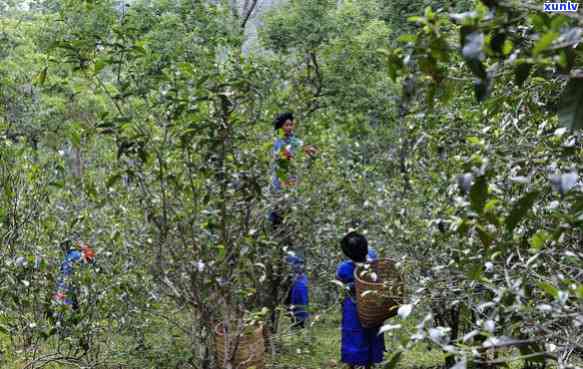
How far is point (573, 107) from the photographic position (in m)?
1.41

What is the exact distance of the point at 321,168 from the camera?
621 cm

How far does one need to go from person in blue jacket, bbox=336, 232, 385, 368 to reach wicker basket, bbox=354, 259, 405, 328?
0.56ft

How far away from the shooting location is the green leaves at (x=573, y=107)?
140 centimetres

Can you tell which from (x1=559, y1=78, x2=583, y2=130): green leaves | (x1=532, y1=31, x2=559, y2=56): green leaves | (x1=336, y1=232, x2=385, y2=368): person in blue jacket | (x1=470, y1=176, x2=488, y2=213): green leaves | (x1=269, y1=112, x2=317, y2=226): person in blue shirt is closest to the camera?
(x1=532, y1=31, x2=559, y2=56): green leaves

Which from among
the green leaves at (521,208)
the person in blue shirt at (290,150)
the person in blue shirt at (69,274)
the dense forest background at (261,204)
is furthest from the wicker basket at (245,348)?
the green leaves at (521,208)

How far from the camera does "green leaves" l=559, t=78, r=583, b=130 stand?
1.40 m

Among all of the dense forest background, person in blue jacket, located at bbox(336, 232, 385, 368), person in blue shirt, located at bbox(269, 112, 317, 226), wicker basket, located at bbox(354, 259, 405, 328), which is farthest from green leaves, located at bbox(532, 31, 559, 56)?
person in blue jacket, located at bbox(336, 232, 385, 368)

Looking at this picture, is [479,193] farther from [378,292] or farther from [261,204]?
[378,292]

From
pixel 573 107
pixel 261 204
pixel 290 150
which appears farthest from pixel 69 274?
pixel 573 107

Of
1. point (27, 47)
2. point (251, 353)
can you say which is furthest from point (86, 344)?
point (27, 47)

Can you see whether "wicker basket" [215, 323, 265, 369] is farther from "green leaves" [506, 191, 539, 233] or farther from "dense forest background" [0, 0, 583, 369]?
"green leaves" [506, 191, 539, 233]

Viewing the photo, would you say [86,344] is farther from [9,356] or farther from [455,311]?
[455,311]

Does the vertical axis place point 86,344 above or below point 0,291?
below

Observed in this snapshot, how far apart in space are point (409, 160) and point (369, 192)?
4.19 ft
